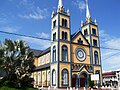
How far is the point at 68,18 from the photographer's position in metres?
47.1

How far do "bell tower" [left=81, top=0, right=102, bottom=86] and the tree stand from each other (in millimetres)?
21937

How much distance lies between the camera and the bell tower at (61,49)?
138 feet

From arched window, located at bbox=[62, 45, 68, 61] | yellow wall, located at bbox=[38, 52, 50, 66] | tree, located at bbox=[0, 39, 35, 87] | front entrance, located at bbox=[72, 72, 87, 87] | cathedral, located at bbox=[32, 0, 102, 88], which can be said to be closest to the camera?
tree, located at bbox=[0, 39, 35, 87]

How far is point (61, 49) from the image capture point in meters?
43.5

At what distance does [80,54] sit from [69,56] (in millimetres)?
4081

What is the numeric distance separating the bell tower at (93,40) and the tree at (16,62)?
2194 cm

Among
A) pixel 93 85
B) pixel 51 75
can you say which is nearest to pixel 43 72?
pixel 51 75

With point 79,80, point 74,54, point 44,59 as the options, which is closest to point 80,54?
point 74,54

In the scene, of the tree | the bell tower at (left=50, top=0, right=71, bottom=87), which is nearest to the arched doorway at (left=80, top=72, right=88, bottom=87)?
the bell tower at (left=50, top=0, right=71, bottom=87)

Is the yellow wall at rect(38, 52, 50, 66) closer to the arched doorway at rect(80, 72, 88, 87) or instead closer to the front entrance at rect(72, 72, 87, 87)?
the front entrance at rect(72, 72, 87, 87)

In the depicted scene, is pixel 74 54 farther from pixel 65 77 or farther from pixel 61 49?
pixel 65 77

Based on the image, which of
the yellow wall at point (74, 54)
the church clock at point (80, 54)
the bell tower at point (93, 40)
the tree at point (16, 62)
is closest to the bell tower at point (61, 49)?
the yellow wall at point (74, 54)

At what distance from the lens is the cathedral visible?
42.8 metres

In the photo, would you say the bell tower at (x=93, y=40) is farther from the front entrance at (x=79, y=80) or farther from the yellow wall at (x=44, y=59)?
the yellow wall at (x=44, y=59)
